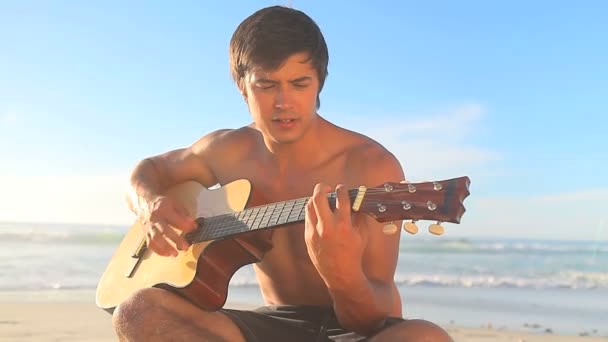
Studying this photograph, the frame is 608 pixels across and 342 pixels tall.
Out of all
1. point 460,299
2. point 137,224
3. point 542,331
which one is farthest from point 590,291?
point 137,224

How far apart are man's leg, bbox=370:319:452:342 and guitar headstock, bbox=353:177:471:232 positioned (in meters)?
0.35

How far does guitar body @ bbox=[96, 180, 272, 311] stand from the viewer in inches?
102

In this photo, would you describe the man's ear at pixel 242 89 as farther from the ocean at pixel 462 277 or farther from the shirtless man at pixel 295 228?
the ocean at pixel 462 277

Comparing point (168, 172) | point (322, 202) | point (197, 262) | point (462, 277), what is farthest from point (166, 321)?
point (462, 277)

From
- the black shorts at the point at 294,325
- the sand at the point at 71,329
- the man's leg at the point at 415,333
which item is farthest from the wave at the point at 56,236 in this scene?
the man's leg at the point at 415,333

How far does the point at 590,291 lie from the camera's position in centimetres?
1088

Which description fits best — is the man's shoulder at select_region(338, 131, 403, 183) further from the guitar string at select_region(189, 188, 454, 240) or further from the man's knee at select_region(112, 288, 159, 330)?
the man's knee at select_region(112, 288, 159, 330)

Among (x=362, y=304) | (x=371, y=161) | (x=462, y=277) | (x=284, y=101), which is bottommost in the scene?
(x=462, y=277)

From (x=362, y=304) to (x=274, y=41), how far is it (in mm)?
1023

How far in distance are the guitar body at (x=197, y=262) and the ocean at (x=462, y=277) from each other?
173 inches

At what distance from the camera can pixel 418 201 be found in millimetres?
2150

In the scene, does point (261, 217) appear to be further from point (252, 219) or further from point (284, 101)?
point (284, 101)

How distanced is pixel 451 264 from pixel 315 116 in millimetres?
11822

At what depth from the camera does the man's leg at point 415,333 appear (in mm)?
2273
